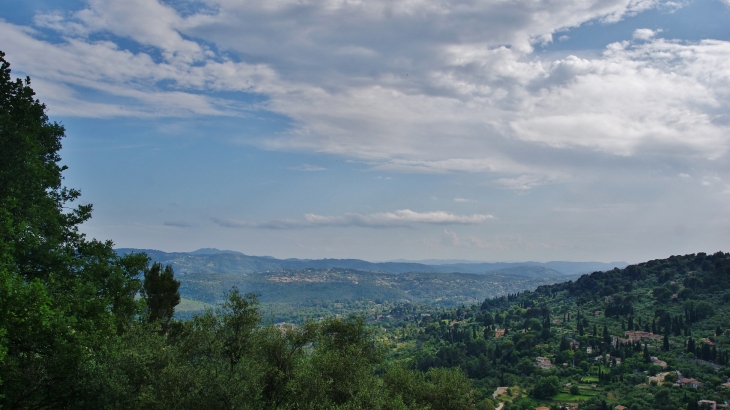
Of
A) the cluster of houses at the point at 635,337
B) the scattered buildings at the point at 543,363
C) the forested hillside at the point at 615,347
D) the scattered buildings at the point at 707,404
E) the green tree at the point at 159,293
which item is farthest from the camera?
the cluster of houses at the point at 635,337

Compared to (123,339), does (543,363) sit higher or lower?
lower

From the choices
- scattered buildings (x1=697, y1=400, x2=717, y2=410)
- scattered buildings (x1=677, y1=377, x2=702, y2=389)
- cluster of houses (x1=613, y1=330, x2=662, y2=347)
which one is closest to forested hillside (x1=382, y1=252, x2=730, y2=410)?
scattered buildings (x1=677, y1=377, x2=702, y2=389)

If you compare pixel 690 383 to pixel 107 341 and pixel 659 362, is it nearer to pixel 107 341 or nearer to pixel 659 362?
pixel 659 362

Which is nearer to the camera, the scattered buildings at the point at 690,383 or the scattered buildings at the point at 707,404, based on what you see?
the scattered buildings at the point at 707,404

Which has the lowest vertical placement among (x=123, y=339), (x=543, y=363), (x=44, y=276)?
(x=543, y=363)

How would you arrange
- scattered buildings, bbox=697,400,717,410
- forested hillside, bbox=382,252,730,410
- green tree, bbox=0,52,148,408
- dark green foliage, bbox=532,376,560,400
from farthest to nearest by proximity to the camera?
dark green foliage, bbox=532,376,560,400, forested hillside, bbox=382,252,730,410, scattered buildings, bbox=697,400,717,410, green tree, bbox=0,52,148,408

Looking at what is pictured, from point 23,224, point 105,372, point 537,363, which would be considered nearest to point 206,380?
point 105,372

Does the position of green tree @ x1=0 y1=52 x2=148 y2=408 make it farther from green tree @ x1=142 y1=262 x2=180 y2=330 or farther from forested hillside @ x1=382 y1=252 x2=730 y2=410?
forested hillside @ x1=382 y1=252 x2=730 y2=410

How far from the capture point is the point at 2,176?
24859mm

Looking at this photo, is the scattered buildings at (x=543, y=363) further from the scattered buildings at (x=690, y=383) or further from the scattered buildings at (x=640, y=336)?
the scattered buildings at (x=690, y=383)

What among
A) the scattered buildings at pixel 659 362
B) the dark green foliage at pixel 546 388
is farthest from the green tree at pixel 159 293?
the scattered buildings at pixel 659 362

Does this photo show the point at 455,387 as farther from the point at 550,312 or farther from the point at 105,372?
the point at 550,312

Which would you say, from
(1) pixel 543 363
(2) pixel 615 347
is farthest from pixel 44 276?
(2) pixel 615 347

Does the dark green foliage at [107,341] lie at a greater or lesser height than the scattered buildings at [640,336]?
greater
